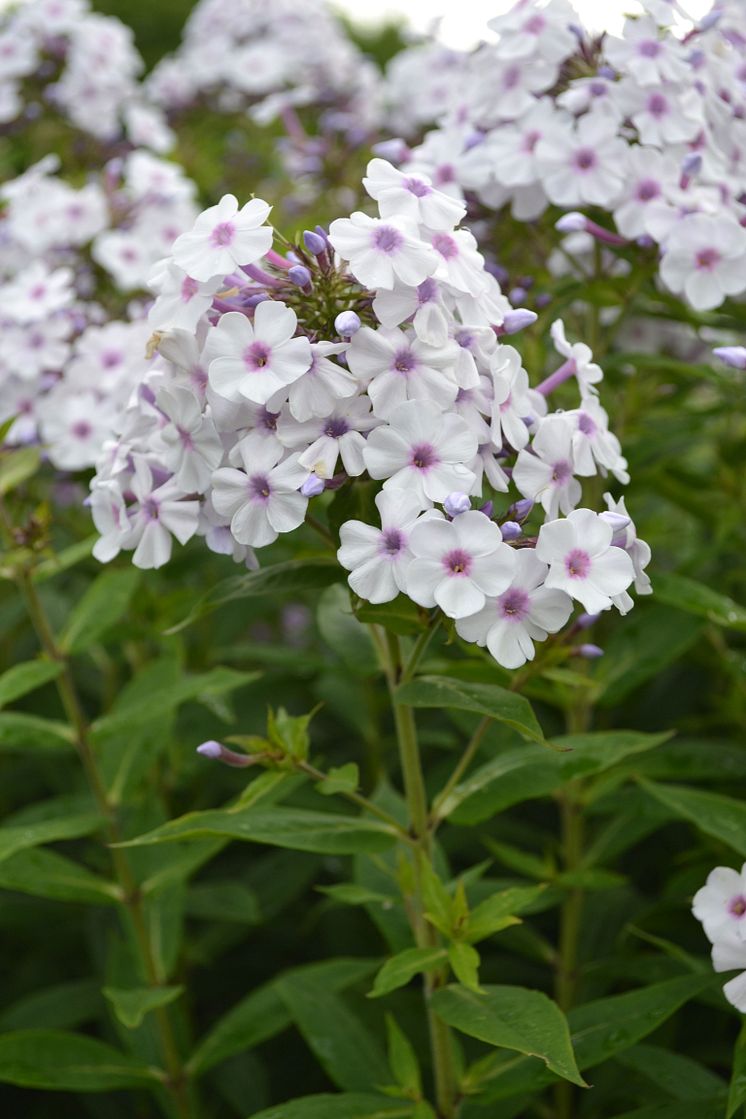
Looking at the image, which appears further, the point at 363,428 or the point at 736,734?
the point at 736,734

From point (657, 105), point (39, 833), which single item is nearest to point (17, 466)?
point (39, 833)

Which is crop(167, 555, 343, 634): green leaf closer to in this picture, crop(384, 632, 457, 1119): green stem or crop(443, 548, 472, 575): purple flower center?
crop(384, 632, 457, 1119): green stem

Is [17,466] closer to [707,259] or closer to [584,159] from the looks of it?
[584,159]

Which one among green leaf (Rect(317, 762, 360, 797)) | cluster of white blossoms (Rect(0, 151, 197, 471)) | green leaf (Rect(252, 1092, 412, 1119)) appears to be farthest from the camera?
cluster of white blossoms (Rect(0, 151, 197, 471))

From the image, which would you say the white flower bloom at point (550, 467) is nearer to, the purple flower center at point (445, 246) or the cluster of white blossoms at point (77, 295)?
the purple flower center at point (445, 246)

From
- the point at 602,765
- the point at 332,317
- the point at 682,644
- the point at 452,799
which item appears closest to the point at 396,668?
the point at 452,799

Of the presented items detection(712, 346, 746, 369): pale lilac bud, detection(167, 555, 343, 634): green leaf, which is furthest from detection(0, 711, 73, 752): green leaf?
detection(712, 346, 746, 369): pale lilac bud

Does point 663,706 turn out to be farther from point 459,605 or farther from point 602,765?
point 459,605

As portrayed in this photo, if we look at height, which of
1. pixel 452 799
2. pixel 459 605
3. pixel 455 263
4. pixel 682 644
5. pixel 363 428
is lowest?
pixel 682 644
